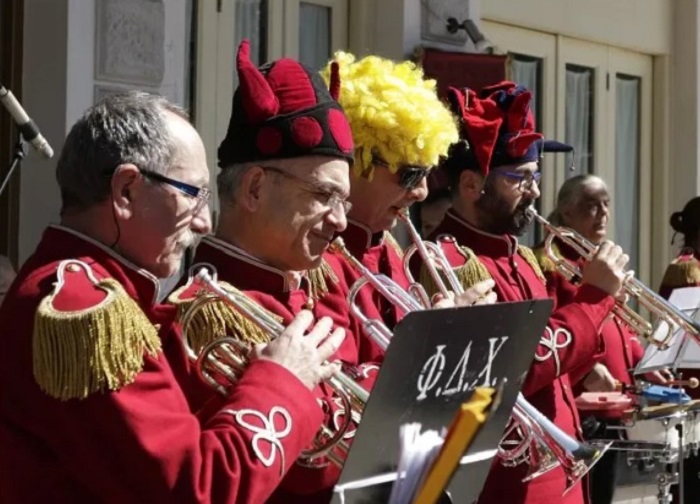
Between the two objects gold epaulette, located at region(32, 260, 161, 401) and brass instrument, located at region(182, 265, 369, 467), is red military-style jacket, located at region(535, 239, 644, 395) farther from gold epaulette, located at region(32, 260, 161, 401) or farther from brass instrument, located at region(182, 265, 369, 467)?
gold epaulette, located at region(32, 260, 161, 401)

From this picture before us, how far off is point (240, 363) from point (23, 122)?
2.04 metres

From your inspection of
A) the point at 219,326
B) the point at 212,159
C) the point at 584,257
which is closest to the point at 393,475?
the point at 219,326

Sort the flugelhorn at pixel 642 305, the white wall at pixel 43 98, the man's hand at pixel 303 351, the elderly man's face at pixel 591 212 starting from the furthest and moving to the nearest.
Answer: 1. the elderly man's face at pixel 591 212
2. the white wall at pixel 43 98
3. the flugelhorn at pixel 642 305
4. the man's hand at pixel 303 351

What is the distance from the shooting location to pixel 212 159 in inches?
285

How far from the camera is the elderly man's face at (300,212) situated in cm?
349

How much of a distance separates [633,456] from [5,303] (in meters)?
3.65

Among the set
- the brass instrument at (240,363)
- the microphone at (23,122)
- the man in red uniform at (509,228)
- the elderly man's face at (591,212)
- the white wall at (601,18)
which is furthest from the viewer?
the white wall at (601,18)

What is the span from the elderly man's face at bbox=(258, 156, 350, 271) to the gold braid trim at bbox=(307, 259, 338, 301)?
258mm

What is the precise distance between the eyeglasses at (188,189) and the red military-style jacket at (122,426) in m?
0.15

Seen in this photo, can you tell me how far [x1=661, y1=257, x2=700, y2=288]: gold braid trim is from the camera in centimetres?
753

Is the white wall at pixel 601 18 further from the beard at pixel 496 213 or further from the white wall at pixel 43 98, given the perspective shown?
the beard at pixel 496 213

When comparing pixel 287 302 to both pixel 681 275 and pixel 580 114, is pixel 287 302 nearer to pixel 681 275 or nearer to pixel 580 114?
pixel 681 275

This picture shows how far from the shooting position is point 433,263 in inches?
183

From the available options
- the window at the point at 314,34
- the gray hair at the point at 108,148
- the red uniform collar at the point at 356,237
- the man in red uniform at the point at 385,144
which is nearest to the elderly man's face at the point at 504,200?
the man in red uniform at the point at 385,144
